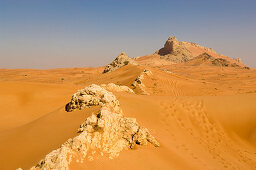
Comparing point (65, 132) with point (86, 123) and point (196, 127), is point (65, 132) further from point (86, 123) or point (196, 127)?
point (196, 127)

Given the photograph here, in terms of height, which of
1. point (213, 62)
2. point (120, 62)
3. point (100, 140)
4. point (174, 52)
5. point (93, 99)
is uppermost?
point (174, 52)

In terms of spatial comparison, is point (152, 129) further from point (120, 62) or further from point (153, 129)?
point (120, 62)

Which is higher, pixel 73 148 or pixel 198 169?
pixel 73 148

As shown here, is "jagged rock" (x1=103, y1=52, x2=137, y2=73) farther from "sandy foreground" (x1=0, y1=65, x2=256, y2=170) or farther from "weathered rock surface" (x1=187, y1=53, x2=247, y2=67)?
"weathered rock surface" (x1=187, y1=53, x2=247, y2=67)

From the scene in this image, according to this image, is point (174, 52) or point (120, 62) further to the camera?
point (174, 52)

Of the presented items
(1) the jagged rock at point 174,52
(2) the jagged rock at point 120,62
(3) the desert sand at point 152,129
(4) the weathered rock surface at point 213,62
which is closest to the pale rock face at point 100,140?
(3) the desert sand at point 152,129

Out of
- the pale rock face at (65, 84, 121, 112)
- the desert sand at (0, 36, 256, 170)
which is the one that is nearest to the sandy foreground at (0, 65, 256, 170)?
the desert sand at (0, 36, 256, 170)

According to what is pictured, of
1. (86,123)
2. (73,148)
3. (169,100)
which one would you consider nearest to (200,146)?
(169,100)

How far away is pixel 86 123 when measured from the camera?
417 cm

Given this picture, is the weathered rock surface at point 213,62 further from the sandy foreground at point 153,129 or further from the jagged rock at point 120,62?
the sandy foreground at point 153,129

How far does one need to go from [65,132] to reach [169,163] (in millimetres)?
2449

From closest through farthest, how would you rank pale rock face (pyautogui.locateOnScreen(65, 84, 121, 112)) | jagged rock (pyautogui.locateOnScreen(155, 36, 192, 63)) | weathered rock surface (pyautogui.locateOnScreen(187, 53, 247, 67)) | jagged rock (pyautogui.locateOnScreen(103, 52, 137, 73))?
pale rock face (pyautogui.locateOnScreen(65, 84, 121, 112)), jagged rock (pyautogui.locateOnScreen(103, 52, 137, 73)), weathered rock surface (pyautogui.locateOnScreen(187, 53, 247, 67)), jagged rock (pyautogui.locateOnScreen(155, 36, 192, 63))

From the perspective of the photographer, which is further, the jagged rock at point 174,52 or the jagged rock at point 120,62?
the jagged rock at point 174,52

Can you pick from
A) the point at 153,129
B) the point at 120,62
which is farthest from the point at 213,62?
the point at 153,129
